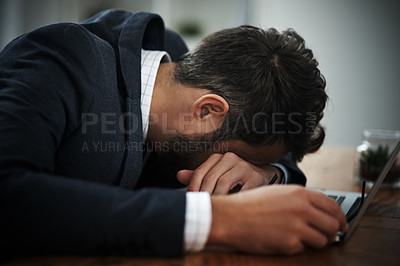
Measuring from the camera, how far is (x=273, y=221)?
0.64 m

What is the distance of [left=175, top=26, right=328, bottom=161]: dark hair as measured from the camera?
1081 mm

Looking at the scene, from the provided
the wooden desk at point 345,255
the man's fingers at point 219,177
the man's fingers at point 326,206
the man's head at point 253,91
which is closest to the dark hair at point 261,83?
the man's head at point 253,91

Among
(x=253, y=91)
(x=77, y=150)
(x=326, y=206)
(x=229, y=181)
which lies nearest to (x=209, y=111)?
(x=253, y=91)

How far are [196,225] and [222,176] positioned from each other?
349mm

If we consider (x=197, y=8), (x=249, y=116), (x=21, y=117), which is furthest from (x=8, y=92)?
(x=197, y=8)

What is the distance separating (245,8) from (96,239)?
3.73 metres

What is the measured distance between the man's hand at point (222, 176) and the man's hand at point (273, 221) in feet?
0.82

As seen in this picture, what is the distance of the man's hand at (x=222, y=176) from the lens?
36.8 inches

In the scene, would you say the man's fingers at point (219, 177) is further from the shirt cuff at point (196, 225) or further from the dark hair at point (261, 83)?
the shirt cuff at point (196, 225)

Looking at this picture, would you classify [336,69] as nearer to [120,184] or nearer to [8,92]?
[120,184]

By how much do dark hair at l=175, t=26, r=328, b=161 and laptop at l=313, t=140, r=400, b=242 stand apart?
19 centimetres

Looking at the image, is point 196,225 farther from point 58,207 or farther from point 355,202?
point 355,202

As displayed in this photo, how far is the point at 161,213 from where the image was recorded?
2.00ft

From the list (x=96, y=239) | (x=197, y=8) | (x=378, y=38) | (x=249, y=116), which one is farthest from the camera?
(x=197, y=8)
